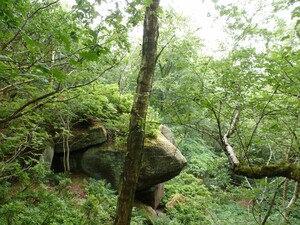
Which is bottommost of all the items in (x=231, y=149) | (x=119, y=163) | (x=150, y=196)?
(x=150, y=196)

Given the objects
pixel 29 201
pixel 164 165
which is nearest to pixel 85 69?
pixel 29 201

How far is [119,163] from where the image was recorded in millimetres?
7211

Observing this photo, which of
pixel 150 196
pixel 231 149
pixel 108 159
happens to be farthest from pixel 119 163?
pixel 231 149

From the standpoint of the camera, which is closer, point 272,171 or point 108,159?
point 272,171

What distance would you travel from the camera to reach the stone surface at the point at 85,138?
714 centimetres

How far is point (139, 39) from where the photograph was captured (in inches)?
555

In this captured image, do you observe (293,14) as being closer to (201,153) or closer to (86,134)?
(86,134)

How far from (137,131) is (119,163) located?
3.85 metres

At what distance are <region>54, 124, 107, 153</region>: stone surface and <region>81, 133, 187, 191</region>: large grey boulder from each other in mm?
199

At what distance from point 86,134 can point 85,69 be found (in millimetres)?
4089

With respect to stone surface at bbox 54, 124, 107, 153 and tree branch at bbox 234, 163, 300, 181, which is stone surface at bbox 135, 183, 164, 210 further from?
tree branch at bbox 234, 163, 300, 181

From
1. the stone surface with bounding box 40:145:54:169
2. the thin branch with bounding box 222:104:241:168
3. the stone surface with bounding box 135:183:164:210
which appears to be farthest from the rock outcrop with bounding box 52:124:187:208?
the thin branch with bounding box 222:104:241:168

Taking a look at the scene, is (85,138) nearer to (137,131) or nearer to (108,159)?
(108,159)

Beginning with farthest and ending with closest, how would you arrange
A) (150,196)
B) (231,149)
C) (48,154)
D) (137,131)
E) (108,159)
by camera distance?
(150,196) → (108,159) → (48,154) → (137,131) → (231,149)
